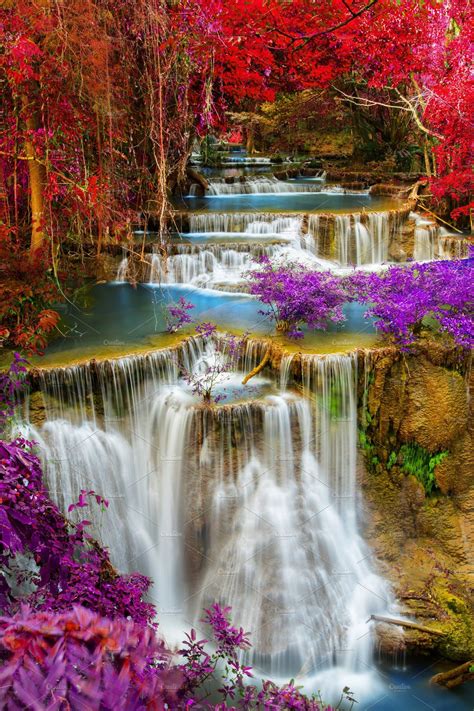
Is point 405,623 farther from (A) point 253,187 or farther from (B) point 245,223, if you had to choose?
(A) point 253,187

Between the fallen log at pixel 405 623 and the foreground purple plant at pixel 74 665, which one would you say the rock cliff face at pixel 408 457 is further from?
the foreground purple plant at pixel 74 665

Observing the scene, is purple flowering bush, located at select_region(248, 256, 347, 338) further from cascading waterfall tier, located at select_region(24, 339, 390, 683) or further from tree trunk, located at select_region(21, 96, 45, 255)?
tree trunk, located at select_region(21, 96, 45, 255)

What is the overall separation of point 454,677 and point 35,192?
245 inches

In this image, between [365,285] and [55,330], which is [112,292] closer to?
[55,330]

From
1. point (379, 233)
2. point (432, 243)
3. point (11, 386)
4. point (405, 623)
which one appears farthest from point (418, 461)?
point (432, 243)

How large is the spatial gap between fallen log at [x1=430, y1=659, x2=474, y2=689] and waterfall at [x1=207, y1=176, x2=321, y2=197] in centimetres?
908

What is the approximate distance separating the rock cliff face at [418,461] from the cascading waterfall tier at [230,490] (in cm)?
21

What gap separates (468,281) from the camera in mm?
6363

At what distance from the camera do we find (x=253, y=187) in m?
12.3

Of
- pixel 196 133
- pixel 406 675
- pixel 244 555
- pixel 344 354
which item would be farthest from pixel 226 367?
pixel 196 133

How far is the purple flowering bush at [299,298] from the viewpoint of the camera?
21.6 ft

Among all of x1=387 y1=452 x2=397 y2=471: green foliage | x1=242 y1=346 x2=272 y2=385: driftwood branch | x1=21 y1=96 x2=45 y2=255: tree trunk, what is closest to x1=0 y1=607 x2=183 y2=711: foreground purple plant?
x1=242 y1=346 x2=272 y2=385: driftwood branch

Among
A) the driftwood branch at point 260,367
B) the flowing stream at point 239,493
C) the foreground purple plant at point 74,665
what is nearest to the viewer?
the foreground purple plant at point 74,665

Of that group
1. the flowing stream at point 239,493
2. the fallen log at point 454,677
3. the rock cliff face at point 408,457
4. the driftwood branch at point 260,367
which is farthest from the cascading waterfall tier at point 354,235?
the fallen log at point 454,677
